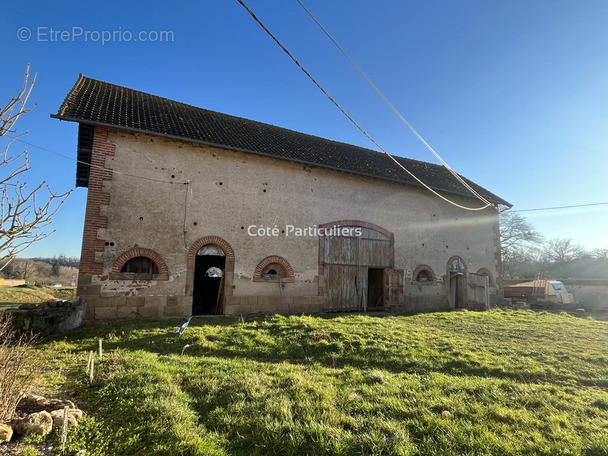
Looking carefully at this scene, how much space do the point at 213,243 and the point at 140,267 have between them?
7.26 ft

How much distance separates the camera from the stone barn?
9.06 m

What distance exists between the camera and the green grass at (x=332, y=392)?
2939mm

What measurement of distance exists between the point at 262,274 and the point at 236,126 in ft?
20.6

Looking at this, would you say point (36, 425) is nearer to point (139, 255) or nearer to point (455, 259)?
point (139, 255)

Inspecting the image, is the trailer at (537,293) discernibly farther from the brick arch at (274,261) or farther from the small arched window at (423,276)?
the brick arch at (274,261)

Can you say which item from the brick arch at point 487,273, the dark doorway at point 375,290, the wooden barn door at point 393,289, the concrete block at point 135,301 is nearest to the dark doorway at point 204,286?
the concrete block at point 135,301

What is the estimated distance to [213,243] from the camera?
10.2 metres

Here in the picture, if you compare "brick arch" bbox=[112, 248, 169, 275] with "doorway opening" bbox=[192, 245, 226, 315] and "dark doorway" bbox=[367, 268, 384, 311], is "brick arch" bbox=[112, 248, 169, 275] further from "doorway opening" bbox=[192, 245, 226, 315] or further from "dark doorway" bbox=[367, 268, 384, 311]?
"dark doorway" bbox=[367, 268, 384, 311]

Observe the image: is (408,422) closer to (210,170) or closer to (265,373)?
(265,373)

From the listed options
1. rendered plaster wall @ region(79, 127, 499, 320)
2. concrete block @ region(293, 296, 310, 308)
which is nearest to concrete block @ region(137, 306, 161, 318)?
rendered plaster wall @ region(79, 127, 499, 320)

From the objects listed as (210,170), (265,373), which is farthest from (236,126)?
(265,373)

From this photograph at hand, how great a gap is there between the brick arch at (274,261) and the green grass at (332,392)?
318cm

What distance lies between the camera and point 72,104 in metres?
9.12

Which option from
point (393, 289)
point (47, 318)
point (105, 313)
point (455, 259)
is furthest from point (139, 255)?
point (455, 259)
